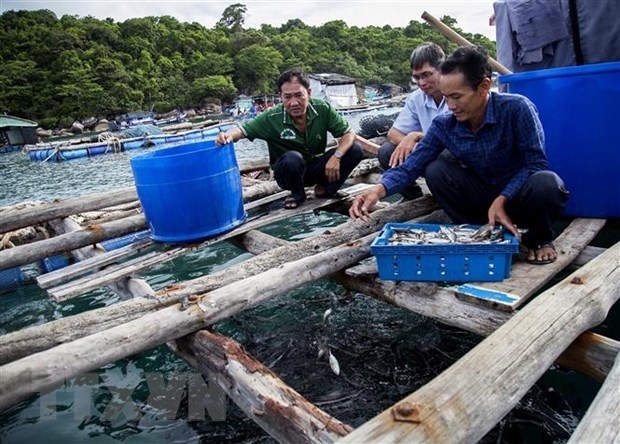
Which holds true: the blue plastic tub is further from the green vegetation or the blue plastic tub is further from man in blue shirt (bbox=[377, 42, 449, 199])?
the green vegetation

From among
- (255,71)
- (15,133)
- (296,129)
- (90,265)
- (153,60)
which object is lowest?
(90,265)

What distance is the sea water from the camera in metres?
2.62

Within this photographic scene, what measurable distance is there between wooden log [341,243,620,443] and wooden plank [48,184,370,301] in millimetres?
2598

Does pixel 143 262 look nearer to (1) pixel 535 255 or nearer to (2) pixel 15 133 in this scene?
(1) pixel 535 255

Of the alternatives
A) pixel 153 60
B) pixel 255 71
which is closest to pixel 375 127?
pixel 255 71

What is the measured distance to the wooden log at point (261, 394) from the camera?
1571mm

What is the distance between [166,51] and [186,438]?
93515 mm

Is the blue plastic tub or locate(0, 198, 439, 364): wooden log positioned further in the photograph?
the blue plastic tub

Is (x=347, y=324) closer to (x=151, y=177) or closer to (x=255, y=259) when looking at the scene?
(x=255, y=259)

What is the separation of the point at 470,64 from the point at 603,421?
7.22 ft

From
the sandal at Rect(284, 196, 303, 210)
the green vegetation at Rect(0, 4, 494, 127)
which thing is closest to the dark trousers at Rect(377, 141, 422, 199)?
the sandal at Rect(284, 196, 303, 210)

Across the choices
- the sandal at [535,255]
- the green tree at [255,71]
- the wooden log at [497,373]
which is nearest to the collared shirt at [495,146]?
the sandal at [535,255]

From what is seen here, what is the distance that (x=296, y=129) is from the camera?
454 cm

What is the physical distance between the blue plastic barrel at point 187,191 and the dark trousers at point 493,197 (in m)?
1.77
